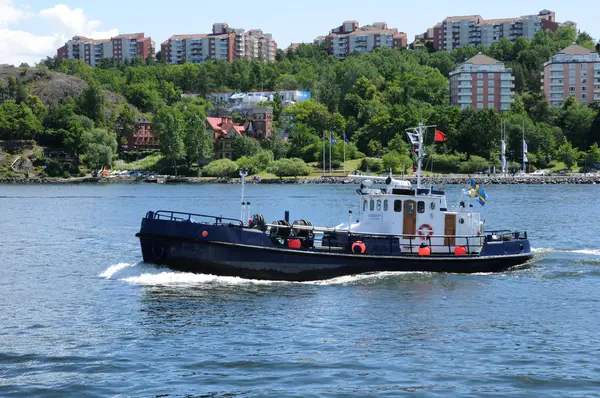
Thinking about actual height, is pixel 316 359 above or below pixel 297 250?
below

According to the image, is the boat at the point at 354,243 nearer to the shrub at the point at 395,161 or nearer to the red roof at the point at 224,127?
the shrub at the point at 395,161

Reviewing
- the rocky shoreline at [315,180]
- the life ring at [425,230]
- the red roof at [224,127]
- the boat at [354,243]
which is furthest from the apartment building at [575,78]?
the life ring at [425,230]

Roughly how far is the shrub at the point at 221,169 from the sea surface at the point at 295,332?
335ft

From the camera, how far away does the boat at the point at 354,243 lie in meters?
30.0

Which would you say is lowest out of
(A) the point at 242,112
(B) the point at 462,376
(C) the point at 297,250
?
(B) the point at 462,376

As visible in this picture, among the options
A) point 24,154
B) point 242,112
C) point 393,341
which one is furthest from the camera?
point 242,112

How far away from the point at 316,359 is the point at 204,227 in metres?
10.1

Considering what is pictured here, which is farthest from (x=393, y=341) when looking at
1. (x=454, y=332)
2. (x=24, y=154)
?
(x=24, y=154)

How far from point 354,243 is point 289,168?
10450 centimetres

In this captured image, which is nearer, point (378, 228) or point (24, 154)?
point (378, 228)

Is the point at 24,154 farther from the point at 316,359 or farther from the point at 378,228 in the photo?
the point at 316,359

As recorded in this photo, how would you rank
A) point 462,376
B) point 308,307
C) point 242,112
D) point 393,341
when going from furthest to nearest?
point 242,112, point 308,307, point 393,341, point 462,376

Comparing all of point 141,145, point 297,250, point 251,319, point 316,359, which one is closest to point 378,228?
point 297,250

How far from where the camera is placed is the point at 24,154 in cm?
16400
